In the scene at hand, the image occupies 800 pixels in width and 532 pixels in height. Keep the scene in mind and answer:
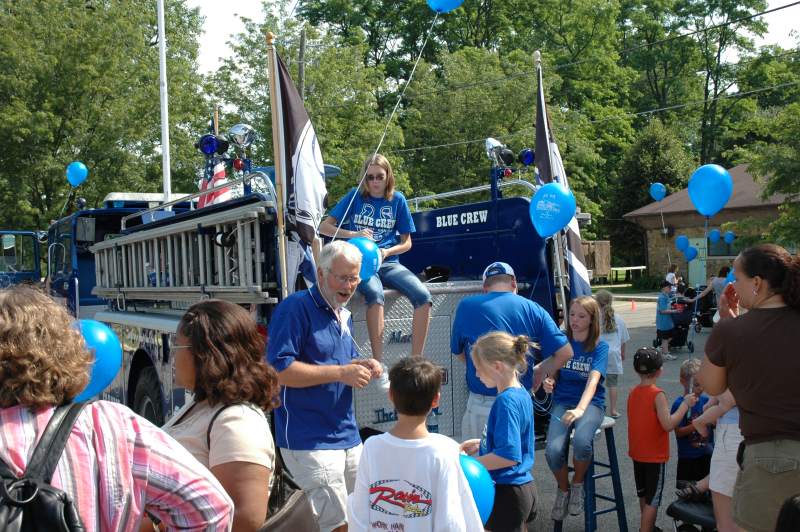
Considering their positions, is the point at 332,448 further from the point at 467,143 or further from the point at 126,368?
the point at 467,143

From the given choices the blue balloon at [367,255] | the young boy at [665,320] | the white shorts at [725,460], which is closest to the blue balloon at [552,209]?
the blue balloon at [367,255]

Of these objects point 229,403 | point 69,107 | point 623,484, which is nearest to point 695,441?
point 623,484

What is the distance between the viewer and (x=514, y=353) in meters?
4.03

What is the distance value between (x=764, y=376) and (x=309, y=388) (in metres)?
2.11

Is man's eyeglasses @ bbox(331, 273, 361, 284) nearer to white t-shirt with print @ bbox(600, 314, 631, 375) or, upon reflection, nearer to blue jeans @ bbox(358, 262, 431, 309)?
blue jeans @ bbox(358, 262, 431, 309)

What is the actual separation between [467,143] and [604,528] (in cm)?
2225

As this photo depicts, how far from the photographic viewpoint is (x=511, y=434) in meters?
3.88

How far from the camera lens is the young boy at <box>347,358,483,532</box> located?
303 cm

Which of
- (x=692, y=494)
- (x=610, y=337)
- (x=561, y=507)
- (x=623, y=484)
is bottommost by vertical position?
(x=623, y=484)

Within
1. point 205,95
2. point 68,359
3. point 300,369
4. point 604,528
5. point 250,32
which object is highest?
point 250,32

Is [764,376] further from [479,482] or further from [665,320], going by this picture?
[665,320]

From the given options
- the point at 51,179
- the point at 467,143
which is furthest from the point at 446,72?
the point at 51,179

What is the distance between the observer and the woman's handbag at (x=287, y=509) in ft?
7.83

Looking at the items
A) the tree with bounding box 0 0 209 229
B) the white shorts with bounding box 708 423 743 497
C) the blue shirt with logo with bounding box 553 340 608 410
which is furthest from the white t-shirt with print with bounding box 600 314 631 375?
the tree with bounding box 0 0 209 229
